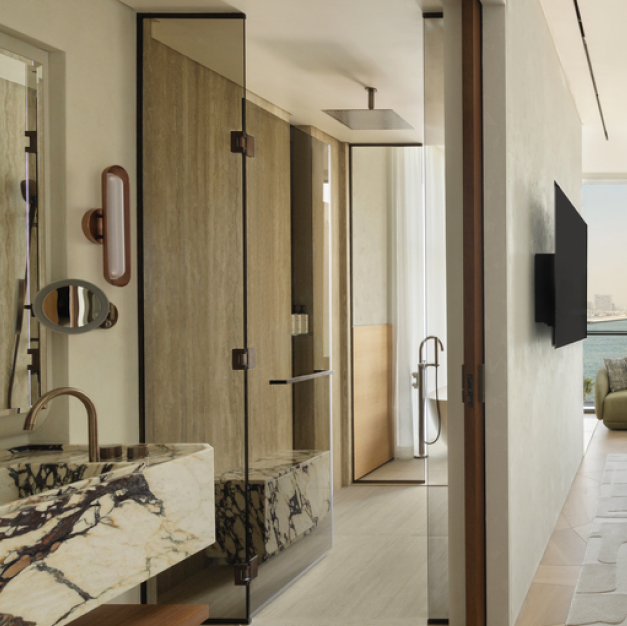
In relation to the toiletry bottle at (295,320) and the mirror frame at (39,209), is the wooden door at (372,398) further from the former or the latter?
the mirror frame at (39,209)

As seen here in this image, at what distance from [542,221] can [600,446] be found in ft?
12.6

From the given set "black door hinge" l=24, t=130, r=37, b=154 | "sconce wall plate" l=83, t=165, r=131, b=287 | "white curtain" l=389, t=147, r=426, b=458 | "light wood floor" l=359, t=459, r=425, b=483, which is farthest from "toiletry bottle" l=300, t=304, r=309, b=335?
"white curtain" l=389, t=147, r=426, b=458

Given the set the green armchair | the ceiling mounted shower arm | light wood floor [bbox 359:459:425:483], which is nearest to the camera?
the ceiling mounted shower arm

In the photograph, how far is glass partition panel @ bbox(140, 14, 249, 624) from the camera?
280 cm

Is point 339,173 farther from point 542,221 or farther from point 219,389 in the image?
point 219,389

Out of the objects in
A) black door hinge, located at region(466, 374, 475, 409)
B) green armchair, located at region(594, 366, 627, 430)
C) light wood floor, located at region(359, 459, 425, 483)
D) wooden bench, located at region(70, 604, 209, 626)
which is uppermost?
black door hinge, located at region(466, 374, 475, 409)

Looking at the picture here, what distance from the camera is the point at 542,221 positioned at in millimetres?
3441

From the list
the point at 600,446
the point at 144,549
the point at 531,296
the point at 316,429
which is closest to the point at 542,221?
the point at 531,296

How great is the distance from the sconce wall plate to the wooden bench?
1.14 metres

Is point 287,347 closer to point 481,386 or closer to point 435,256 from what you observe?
point 435,256

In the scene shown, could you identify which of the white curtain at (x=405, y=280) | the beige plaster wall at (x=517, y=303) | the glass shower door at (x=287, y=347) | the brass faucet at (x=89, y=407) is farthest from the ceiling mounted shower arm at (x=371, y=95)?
the brass faucet at (x=89, y=407)

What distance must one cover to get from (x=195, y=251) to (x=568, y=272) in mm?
2035

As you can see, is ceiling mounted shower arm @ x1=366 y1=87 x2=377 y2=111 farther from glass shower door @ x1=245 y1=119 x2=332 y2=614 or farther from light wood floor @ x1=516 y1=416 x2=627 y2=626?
light wood floor @ x1=516 y1=416 x2=627 y2=626

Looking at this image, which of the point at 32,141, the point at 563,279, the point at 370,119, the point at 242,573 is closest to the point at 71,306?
the point at 32,141
